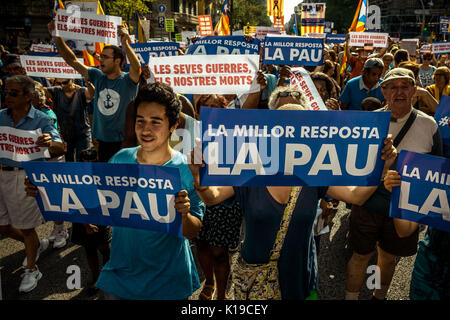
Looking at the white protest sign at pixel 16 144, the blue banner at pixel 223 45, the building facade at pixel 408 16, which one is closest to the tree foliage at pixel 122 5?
the blue banner at pixel 223 45

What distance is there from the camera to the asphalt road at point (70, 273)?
356 centimetres

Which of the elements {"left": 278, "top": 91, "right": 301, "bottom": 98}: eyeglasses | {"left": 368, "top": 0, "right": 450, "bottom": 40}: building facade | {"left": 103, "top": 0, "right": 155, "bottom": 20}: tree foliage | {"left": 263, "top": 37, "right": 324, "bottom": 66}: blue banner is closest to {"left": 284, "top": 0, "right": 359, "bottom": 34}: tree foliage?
{"left": 368, "top": 0, "right": 450, "bottom": 40}: building facade

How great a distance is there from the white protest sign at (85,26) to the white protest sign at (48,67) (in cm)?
77

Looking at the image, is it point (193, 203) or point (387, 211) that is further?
point (387, 211)

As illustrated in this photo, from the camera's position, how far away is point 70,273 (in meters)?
3.94

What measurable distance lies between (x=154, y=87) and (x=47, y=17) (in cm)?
4327

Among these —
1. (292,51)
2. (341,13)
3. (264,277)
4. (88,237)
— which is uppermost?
(341,13)

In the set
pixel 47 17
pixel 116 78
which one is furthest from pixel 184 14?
pixel 116 78

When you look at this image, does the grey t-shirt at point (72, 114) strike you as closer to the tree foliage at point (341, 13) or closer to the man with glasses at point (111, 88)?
the man with glasses at point (111, 88)

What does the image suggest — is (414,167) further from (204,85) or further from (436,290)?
(204,85)

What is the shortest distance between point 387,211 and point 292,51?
12.0 feet

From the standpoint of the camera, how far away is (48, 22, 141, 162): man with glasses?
4.48 m

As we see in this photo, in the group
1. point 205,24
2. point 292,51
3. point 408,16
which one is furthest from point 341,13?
point 292,51

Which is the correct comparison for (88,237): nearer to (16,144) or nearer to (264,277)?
(16,144)
